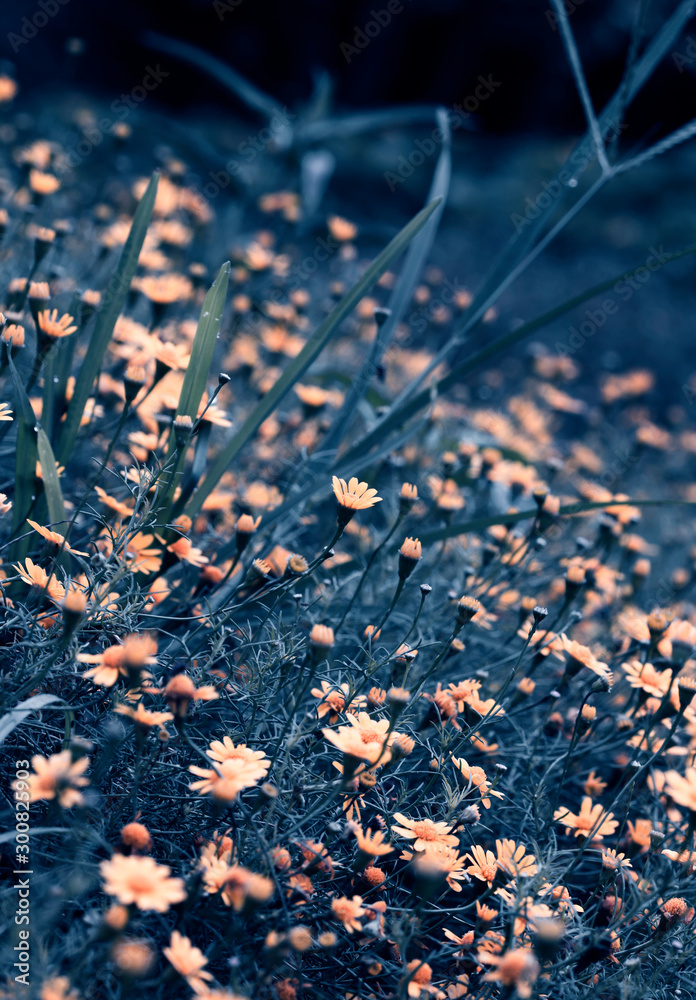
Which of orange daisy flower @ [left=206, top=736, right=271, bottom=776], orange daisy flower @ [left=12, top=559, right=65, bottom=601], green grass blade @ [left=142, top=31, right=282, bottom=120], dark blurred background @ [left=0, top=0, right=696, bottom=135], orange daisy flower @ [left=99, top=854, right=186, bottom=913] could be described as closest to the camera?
orange daisy flower @ [left=99, top=854, right=186, bottom=913]

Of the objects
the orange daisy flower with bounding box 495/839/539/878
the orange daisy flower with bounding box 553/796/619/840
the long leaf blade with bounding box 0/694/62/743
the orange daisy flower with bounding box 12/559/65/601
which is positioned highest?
the orange daisy flower with bounding box 12/559/65/601

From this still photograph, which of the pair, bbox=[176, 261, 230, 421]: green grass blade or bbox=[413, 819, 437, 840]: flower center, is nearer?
bbox=[413, 819, 437, 840]: flower center

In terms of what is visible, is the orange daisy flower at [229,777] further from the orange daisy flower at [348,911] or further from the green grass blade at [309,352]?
the green grass blade at [309,352]

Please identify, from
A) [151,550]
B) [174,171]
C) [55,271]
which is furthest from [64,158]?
[151,550]

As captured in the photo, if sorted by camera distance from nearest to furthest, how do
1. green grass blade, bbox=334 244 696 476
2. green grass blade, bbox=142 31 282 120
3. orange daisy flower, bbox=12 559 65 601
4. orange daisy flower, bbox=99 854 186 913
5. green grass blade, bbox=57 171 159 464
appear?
orange daisy flower, bbox=99 854 186 913, orange daisy flower, bbox=12 559 65 601, green grass blade, bbox=57 171 159 464, green grass blade, bbox=334 244 696 476, green grass blade, bbox=142 31 282 120

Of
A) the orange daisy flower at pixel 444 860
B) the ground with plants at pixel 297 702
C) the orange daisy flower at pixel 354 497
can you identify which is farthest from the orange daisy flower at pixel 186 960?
the orange daisy flower at pixel 354 497

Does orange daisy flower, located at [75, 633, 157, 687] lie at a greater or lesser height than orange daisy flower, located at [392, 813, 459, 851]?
greater

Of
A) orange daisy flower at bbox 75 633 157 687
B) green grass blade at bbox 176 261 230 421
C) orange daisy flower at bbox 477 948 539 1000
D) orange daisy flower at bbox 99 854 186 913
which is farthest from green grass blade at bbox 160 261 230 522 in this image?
orange daisy flower at bbox 477 948 539 1000

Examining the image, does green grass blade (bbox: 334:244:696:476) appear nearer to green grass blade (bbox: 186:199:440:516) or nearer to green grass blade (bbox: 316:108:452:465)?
green grass blade (bbox: 316:108:452:465)
